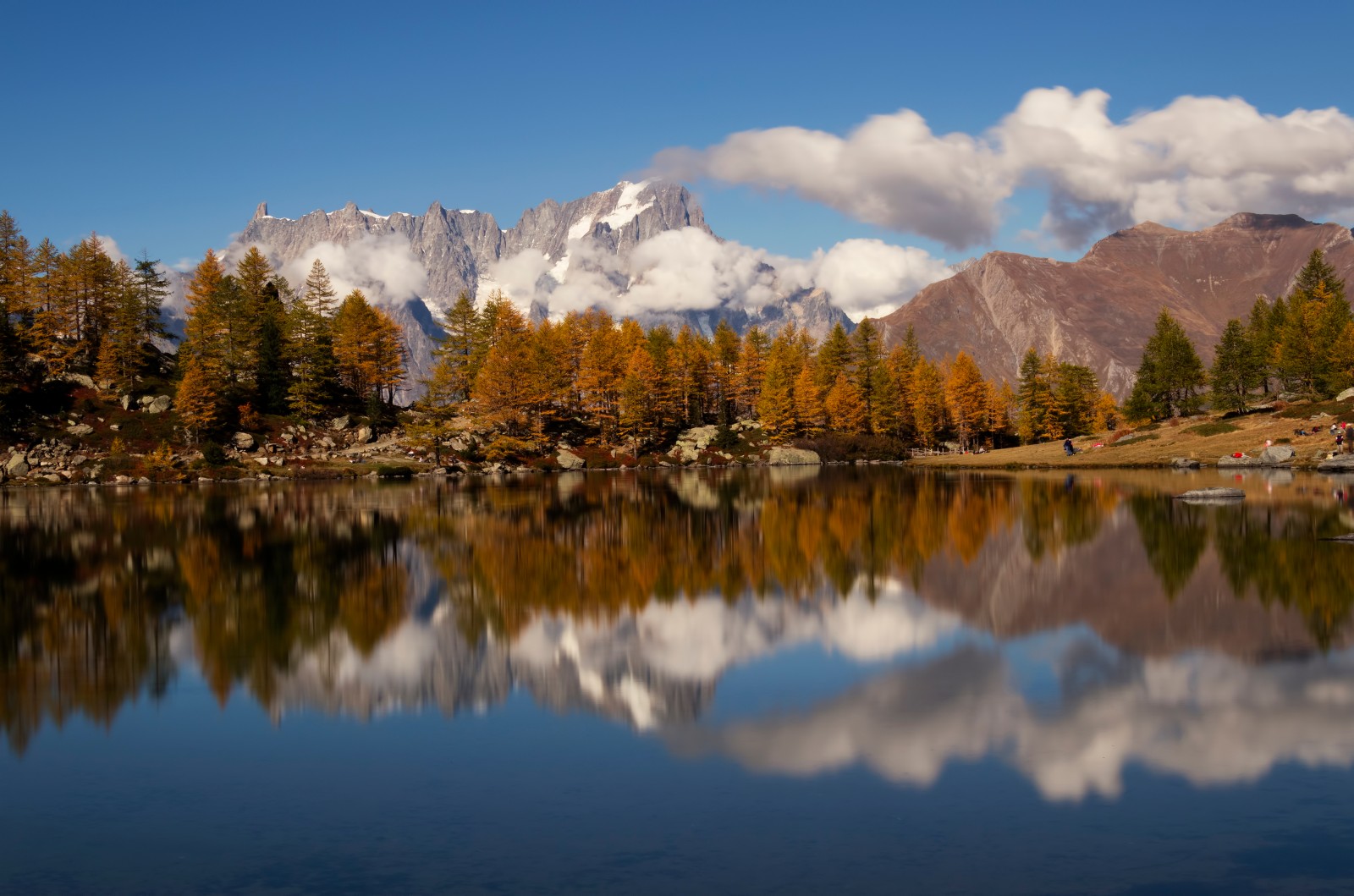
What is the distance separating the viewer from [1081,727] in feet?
42.8

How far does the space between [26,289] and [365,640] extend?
110 metres

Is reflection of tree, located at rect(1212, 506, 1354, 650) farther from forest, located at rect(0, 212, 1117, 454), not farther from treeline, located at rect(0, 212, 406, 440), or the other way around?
treeline, located at rect(0, 212, 406, 440)

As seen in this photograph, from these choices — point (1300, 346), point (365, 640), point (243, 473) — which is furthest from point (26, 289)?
point (1300, 346)

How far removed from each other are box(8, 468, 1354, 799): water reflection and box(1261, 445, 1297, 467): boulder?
1654 inches

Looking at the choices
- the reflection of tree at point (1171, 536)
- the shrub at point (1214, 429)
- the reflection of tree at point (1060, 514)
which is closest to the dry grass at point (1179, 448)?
the shrub at point (1214, 429)

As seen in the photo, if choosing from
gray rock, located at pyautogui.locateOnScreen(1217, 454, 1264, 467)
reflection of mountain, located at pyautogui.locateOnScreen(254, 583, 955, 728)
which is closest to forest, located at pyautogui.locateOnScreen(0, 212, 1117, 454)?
gray rock, located at pyautogui.locateOnScreen(1217, 454, 1264, 467)

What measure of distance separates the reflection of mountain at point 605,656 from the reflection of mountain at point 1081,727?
1995 millimetres

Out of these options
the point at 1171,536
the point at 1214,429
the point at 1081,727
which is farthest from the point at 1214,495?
the point at 1214,429

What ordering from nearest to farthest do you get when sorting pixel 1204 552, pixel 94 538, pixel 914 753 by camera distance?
pixel 914 753, pixel 1204 552, pixel 94 538

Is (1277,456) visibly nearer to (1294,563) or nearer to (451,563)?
(1294,563)

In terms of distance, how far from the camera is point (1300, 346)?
334 ft

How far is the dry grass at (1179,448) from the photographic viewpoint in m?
85.1

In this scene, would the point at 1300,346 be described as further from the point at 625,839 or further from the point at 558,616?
the point at 625,839

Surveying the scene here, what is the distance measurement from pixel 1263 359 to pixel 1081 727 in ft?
368
